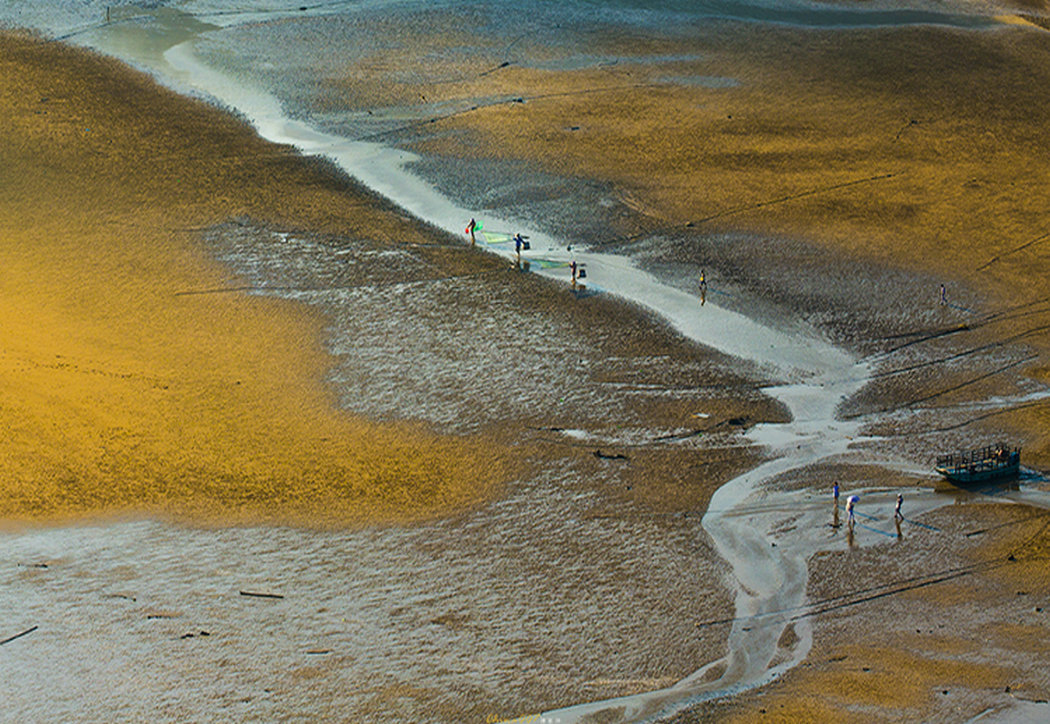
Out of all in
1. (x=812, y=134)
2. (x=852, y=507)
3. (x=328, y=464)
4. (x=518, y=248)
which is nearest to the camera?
(x=852, y=507)

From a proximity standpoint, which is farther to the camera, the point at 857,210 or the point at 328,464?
the point at 857,210

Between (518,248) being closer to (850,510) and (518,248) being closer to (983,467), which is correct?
(850,510)

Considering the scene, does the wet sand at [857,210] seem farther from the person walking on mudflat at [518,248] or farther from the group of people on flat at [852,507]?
the person walking on mudflat at [518,248]

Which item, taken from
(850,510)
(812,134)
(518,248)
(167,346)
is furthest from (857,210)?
(167,346)

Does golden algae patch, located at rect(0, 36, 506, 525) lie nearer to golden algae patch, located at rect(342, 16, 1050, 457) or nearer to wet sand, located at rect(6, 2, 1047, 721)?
wet sand, located at rect(6, 2, 1047, 721)

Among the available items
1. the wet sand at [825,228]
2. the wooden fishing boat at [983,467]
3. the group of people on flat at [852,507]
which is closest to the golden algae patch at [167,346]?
the wet sand at [825,228]

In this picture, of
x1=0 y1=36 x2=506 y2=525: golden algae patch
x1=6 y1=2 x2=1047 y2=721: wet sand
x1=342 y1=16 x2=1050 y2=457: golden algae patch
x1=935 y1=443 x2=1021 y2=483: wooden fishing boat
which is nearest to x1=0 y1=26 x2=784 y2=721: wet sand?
x1=0 y1=36 x2=506 y2=525: golden algae patch
